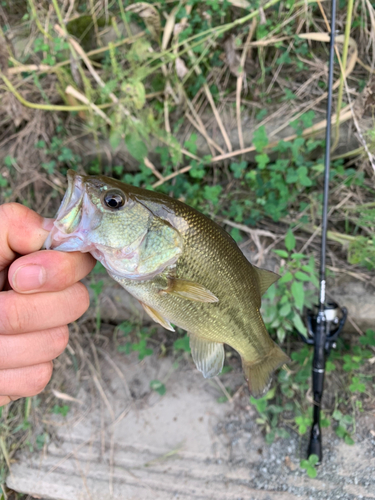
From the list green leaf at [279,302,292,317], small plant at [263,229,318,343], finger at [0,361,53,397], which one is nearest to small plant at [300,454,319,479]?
small plant at [263,229,318,343]

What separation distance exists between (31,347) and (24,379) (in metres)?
0.19

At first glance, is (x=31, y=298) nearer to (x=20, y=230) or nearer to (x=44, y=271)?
(x=44, y=271)

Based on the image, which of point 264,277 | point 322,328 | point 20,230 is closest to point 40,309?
point 20,230

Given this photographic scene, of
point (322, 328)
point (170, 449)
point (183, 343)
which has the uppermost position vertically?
point (322, 328)

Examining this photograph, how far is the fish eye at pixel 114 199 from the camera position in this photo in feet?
4.43

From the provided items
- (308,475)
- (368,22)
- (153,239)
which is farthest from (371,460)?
(368,22)

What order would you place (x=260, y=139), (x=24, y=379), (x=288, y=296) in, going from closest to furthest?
1. (x=24, y=379)
2. (x=288, y=296)
3. (x=260, y=139)

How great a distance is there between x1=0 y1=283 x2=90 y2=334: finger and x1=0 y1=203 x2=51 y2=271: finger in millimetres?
193

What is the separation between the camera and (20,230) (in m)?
1.32

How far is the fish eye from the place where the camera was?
4.43ft

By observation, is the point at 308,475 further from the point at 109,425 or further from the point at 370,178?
the point at 370,178

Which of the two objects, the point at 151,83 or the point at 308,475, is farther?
the point at 151,83

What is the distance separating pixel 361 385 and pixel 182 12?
303cm

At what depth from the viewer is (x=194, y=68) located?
259 centimetres
